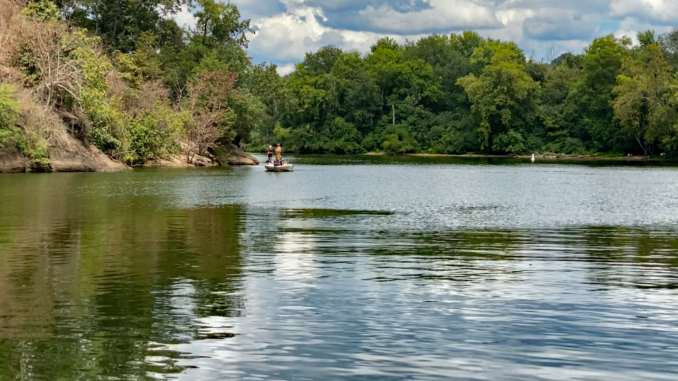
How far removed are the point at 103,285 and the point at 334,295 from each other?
4285 mm

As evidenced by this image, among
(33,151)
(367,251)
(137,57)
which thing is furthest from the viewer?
(137,57)

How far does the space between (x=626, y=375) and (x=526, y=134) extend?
440 ft

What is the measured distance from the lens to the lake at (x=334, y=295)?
10.2 m

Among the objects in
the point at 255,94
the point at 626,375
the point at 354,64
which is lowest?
the point at 626,375

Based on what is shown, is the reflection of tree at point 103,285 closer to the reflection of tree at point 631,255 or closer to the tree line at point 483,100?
the reflection of tree at point 631,255

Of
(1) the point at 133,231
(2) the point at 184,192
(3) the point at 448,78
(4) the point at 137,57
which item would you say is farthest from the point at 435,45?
(1) the point at 133,231

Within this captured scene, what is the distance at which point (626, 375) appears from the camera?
9.73 meters

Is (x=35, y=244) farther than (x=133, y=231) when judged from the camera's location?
No

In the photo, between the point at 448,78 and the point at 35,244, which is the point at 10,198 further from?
the point at 448,78

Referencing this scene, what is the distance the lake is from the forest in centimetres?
3599

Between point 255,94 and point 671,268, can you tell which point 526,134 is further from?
point 671,268

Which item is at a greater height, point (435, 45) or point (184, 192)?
point (435, 45)

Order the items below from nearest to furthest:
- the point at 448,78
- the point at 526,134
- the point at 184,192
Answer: the point at 184,192, the point at 526,134, the point at 448,78

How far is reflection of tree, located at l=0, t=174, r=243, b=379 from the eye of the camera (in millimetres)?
10406
